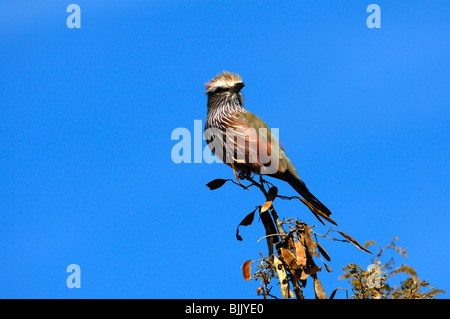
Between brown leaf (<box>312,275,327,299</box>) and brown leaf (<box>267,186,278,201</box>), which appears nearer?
brown leaf (<box>312,275,327,299</box>)

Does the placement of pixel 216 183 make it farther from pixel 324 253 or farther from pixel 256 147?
pixel 256 147

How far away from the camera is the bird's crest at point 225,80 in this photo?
21.5 ft

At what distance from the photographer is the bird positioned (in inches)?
223

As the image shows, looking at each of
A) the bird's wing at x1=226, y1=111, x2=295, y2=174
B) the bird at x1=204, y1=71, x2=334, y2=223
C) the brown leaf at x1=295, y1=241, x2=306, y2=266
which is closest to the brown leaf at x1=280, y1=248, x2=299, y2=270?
the brown leaf at x1=295, y1=241, x2=306, y2=266

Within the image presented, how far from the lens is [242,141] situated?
19.0 feet

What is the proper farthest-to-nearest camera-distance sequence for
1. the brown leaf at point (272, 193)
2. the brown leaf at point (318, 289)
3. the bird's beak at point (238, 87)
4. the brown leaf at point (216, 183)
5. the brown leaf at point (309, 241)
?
the bird's beak at point (238, 87)
the brown leaf at point (216, 183)
the brown leaf at point (272, 193)
the brown leaf at point (309, 241)
the brown leaf at point (318, 289)

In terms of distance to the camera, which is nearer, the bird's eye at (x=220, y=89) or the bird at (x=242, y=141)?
the bird at (x=242, y=141)

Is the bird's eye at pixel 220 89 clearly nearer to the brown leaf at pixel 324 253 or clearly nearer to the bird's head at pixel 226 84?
the bird's head at pixel 226 84

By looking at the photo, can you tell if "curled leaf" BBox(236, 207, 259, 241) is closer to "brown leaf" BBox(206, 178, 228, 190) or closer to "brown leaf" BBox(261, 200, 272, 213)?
"brown leaf" BBox(261, 200, 272, 213)

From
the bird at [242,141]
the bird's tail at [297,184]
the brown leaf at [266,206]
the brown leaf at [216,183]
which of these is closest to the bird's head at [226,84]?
the bird at [242,141]

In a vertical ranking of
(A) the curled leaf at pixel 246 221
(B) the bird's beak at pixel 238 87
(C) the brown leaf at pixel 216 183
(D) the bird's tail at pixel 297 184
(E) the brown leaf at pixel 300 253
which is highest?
(B) the bird's beak at pixel 238 87

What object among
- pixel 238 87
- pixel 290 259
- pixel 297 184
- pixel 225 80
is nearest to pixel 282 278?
pixel 290 259
